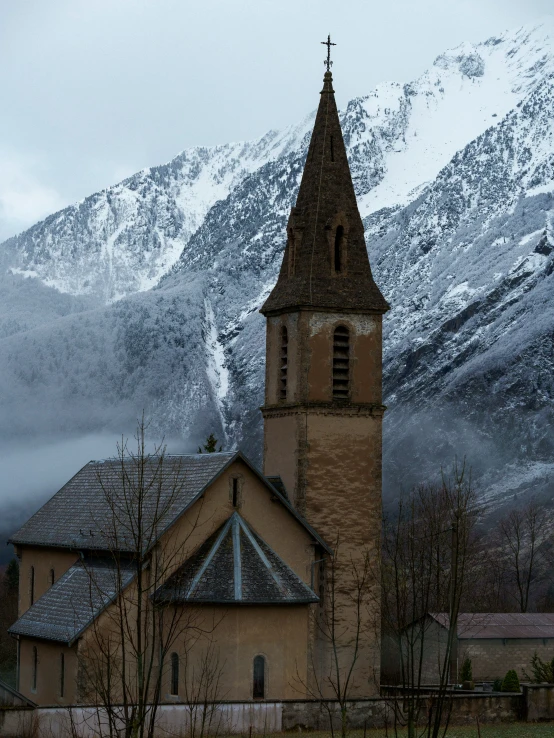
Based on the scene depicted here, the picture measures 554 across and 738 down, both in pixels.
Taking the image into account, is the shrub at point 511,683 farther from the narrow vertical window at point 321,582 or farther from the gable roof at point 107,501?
the gable roof at point 107,501

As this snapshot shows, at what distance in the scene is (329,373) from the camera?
2078 inches

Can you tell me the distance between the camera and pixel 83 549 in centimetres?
5006

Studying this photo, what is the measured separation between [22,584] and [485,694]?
2185cm

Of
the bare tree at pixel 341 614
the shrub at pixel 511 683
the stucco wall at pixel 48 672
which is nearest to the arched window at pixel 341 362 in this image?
the bare tree at pixel 341 614

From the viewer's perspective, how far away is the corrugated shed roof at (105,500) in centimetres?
4647

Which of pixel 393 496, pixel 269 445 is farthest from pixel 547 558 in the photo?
pixel 269 445

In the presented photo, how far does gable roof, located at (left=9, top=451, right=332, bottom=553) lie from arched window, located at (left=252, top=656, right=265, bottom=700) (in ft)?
17.5

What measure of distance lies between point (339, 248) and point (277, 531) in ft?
39.7

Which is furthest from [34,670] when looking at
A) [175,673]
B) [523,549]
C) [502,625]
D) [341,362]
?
[523,549]

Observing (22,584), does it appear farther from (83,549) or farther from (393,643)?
(393,643)

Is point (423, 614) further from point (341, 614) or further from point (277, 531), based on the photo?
point (341, 614)

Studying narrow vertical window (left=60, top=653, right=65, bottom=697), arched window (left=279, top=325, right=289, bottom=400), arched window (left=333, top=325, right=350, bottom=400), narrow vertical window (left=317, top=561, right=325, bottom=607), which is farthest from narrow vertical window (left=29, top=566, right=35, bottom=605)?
arched window (left=333, top=325, right=350, bottom=400)

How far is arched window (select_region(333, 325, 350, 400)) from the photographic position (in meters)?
53.0

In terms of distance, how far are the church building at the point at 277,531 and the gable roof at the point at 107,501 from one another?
10 centimetres
